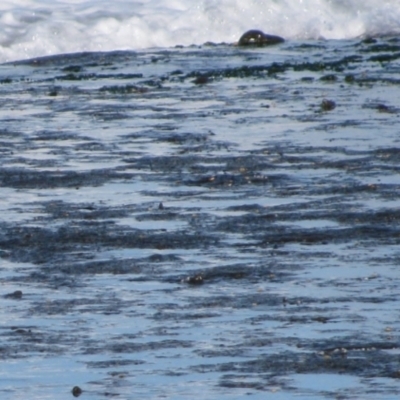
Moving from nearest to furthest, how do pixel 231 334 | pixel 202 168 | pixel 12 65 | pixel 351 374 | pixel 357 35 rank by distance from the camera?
pixel 351 374, pixel 231 334, pixel 202 168, pixel 12 65, pixel 357 35

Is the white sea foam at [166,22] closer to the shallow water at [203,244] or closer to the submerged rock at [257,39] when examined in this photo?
the submerged rock at [257,39]

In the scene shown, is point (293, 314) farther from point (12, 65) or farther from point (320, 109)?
point (12, 65)

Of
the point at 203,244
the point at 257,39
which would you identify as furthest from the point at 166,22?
the point at 203,244

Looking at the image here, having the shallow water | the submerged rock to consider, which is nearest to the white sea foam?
the submerged rock

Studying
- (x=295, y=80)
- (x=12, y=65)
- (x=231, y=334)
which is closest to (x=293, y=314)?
(x=231, y=334)

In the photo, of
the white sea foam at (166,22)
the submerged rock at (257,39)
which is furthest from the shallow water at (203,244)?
the white sea foam at (166,22)

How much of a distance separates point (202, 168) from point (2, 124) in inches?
131

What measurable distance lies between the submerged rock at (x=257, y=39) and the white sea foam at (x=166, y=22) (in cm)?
206

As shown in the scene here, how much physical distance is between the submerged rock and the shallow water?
6.11m

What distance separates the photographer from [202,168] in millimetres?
9562

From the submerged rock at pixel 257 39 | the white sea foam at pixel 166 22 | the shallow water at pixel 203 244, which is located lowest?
the shallow water at pixel 203 244

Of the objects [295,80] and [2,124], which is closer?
[2,124]

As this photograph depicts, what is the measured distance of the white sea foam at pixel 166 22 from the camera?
883 inches

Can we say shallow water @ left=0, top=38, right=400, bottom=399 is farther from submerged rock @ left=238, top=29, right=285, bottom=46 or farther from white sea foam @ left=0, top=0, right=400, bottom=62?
white sea foam @ left=0, top=0, right=400, bottom=62
